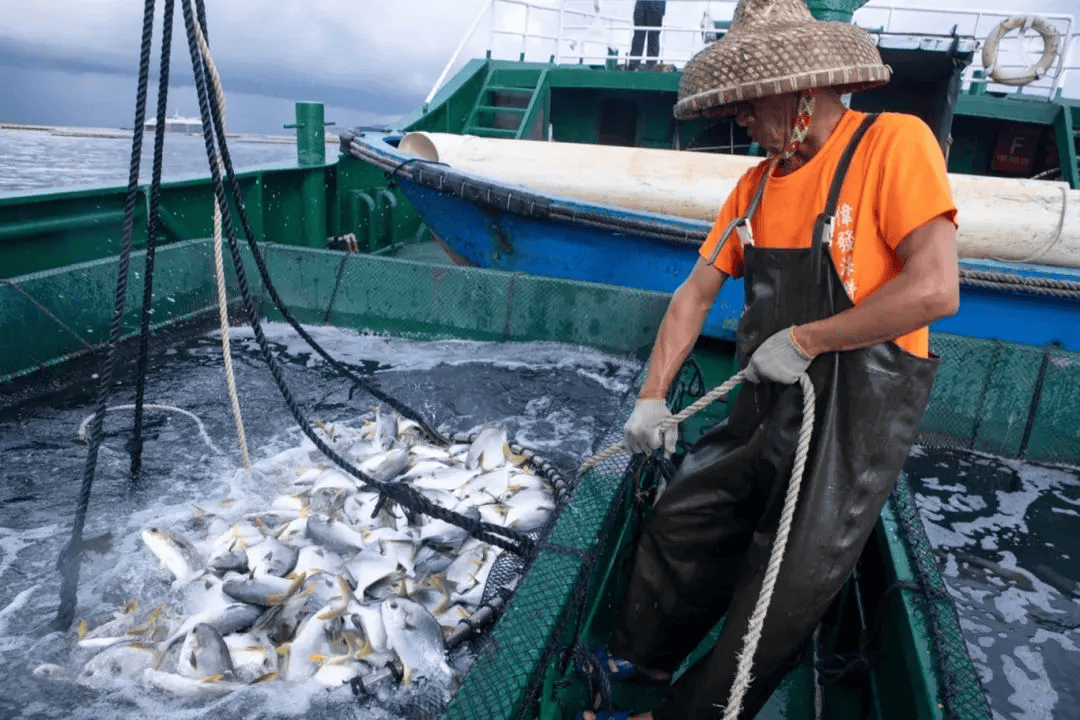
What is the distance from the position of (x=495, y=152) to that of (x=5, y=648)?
682 centimetres

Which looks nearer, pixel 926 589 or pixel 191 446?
pixel 926 589

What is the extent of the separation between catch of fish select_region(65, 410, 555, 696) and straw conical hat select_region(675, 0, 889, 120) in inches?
98.3

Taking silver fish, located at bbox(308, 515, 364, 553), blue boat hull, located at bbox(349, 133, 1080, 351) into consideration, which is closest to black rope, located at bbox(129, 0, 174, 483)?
silver fish, located at bbox(308, 515, 364, 553)

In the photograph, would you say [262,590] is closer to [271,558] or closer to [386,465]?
[271,558]

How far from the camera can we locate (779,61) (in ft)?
7.31

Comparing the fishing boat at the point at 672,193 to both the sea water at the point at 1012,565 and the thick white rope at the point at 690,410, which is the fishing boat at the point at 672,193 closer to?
the sea water at the point at 1012,565

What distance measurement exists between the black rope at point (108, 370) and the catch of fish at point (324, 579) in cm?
17

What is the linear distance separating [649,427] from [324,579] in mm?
1745

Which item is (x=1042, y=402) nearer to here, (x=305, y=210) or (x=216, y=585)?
(x=216, y=585)

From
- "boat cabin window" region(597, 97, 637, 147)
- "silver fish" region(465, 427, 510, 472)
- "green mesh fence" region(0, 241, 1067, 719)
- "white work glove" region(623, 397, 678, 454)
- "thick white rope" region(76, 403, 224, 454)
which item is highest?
"boat cabin window" region(597, 97, 637, 147)

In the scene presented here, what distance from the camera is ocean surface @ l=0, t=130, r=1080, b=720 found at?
10.7ft

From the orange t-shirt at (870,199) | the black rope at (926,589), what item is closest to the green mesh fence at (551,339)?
the black rope at (926,589)

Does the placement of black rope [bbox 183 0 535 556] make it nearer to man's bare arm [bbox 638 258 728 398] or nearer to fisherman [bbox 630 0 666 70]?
man's bare arm [bbox 638 258 728 398]

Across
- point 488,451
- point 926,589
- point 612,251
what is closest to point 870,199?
point 926,589
